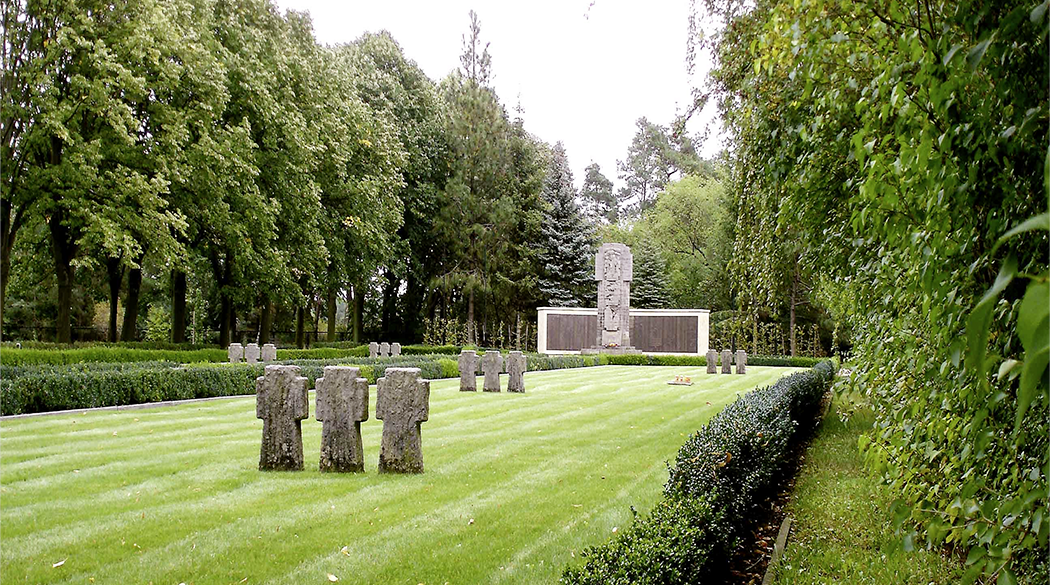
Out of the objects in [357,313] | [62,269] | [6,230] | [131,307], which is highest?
[6,230]

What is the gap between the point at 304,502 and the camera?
649 cm

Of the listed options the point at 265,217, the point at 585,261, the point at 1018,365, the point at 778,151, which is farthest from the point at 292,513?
the point at 585,261

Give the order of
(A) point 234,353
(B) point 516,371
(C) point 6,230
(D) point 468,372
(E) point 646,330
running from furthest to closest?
(E) point 646,330 → (A) point 234,353 → (C) point 6,230 → (D) point 468,372 → (B) point 516,371

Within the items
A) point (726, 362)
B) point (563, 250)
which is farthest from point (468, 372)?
point (563, 250)

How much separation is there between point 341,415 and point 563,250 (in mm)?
33138

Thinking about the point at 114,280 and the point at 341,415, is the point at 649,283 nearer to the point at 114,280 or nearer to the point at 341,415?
the point at 114,280

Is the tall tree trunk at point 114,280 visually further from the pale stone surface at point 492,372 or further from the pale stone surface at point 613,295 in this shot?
the pale stone surface at point 613,295

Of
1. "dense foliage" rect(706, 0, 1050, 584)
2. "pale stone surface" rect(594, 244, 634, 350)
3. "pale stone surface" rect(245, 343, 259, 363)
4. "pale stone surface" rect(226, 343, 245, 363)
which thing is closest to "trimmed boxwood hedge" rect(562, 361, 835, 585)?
"dense foliage" rect(706, 0, 1050, 584)

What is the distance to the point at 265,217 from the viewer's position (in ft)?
74.0

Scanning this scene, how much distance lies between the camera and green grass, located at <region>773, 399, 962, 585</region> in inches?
188

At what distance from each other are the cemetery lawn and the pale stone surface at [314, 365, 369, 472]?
0.31m

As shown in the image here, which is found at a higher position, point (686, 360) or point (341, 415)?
point (341, 415)

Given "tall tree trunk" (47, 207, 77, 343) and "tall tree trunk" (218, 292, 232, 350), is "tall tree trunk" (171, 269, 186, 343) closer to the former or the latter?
"tall tree trunk" (218, 292, 232, 350)

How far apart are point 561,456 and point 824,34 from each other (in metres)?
6.30
